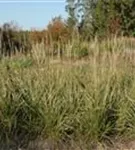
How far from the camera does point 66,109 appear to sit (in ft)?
22.2

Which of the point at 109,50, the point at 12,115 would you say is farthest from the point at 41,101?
the point at 109,50

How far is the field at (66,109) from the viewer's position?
6.63 m

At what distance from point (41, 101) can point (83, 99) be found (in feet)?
1.88

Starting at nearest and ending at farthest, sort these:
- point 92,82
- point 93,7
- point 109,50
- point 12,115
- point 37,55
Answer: point 12,115 < point 92,82 < point 37,55 < point 109,50 < point 93,7

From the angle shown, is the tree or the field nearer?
the field

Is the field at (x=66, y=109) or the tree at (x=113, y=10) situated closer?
the field at (x=66, y=109)

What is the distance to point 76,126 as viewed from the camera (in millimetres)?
6750

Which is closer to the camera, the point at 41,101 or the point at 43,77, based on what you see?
the point at 41,101

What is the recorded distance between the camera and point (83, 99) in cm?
689

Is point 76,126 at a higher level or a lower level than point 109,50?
lower

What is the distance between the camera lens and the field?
6629mm

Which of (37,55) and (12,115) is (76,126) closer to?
(12,115)

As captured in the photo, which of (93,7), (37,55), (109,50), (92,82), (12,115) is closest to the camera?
(12,115)

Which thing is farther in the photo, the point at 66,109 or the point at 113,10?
the point at 113,10
